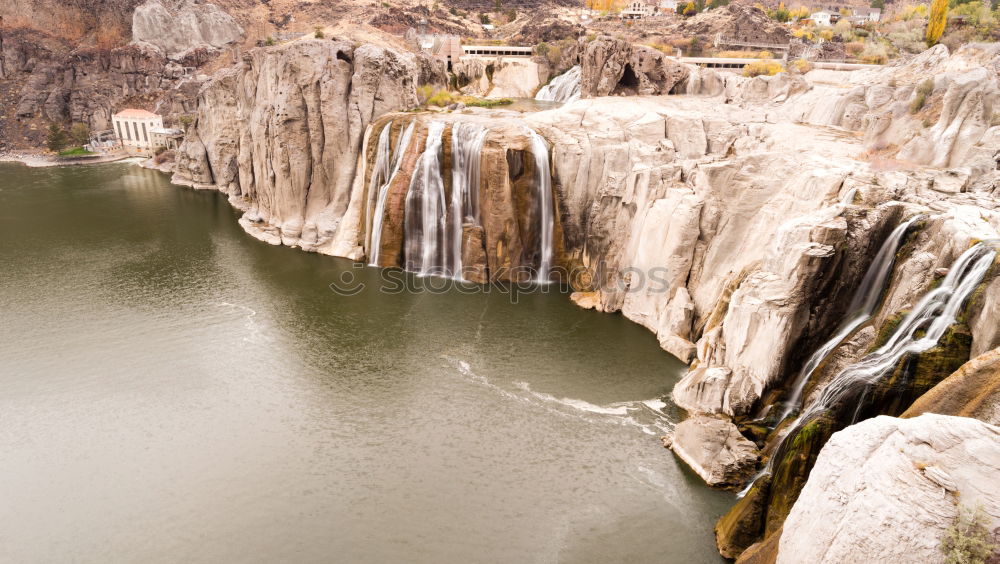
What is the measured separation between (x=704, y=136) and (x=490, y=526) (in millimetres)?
25623

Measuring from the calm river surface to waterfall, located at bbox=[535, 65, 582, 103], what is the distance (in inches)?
1362

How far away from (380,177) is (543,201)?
33.7 feet

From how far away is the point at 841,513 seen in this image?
34.6ft

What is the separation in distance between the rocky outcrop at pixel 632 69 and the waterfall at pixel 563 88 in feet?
23.6

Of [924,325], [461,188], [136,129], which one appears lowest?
[136,129]

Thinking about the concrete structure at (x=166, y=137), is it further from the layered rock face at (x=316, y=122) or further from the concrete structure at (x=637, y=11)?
the concrete structure at (x=637, y=11)

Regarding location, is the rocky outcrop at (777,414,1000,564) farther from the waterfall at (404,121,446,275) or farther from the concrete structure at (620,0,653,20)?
the concrete structure at (620,0,653,20)

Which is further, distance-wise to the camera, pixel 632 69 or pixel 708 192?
pixel 632 69

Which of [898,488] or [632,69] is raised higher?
[632,69]

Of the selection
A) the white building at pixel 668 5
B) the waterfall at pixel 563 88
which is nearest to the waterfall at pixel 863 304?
the waterfall at pixel 563 88

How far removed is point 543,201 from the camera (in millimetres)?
33250

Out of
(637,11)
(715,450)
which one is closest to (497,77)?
(637,11)

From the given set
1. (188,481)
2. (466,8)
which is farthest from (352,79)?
(466,8)

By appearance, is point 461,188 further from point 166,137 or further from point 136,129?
point 136,129
